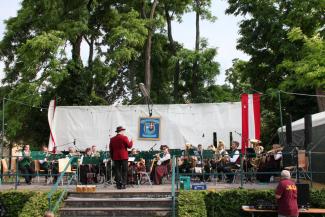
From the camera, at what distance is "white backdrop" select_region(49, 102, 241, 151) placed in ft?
69.7

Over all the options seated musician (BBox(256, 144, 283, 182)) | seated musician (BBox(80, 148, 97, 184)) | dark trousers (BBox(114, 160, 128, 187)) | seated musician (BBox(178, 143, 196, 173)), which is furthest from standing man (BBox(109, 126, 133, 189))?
seated musician (BBox(256, 144, 283, 182))

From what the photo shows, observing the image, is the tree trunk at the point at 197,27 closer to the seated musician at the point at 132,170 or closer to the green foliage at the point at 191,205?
the seated musician at the point at 132,170

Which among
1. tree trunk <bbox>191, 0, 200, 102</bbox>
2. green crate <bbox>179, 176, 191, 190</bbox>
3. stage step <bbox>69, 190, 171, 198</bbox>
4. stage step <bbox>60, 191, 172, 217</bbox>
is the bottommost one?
stage step <bbox>60, 191, 172, 217</bbox>

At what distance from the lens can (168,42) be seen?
113 feet

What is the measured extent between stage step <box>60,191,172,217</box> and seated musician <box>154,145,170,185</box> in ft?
10.1

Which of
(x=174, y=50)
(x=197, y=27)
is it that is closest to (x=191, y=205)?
(x=174, y=50)

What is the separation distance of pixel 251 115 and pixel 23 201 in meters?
9.47

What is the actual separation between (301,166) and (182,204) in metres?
4.23

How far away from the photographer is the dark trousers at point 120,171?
14.4m

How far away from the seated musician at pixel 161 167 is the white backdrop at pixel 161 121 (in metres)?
4.61

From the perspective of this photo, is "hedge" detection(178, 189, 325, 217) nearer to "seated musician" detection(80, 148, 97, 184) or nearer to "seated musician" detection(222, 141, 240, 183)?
"seated musician" detection(222, 141, 240, 183)

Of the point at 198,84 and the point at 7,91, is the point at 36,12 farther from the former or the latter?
the point at 198,84

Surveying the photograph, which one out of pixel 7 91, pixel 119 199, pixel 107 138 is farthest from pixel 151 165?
pixel 7 91

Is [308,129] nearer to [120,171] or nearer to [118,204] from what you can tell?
[120,171]
